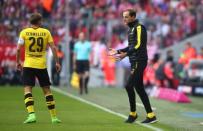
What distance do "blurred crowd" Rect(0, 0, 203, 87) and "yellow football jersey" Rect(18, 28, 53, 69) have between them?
567 inches

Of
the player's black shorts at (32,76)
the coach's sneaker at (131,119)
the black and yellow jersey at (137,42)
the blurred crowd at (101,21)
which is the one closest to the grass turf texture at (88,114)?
the coach's sneaker at (131,119)

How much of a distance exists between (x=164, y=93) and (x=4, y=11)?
29.7 feet

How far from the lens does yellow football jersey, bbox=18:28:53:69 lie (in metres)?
13.1

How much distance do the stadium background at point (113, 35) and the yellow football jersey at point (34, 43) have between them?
982 cm

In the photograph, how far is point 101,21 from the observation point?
1261 inches

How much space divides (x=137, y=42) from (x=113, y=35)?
58.7ft

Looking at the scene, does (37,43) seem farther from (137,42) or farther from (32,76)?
(137,42)

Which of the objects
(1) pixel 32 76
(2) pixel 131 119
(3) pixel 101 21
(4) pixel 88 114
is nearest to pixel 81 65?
(4) pixel 88 114

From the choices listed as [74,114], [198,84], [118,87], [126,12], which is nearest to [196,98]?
[198,84]

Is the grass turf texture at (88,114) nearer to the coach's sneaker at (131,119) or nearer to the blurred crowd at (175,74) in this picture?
the coach's sneaker at (131,119)

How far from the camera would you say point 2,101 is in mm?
18500

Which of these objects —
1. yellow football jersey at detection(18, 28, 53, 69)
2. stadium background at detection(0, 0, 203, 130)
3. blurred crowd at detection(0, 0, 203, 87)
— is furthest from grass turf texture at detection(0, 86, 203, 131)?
blurred crowd at detection(0, 0, 203, 87)

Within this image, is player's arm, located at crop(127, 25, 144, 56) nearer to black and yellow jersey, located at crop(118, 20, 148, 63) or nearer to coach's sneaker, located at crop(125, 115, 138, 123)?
black and yellow jersey, located at crop(118, 20, 148, 63)

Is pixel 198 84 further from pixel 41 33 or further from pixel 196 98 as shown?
pixel 41 33
